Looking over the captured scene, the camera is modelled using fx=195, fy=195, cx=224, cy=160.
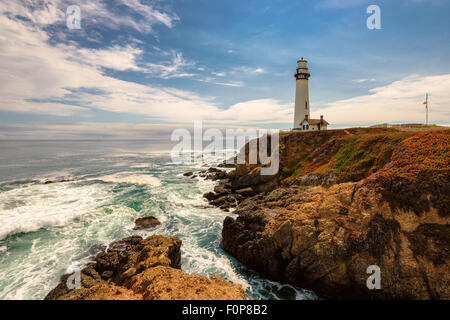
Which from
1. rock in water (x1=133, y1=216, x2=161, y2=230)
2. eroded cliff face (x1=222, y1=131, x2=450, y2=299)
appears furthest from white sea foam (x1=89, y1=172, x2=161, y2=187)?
eroded cliff face (x1=222, y1=131, x2=450, y2=299)

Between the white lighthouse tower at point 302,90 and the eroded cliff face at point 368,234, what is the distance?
25388 mm

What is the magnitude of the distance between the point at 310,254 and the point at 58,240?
21242mm

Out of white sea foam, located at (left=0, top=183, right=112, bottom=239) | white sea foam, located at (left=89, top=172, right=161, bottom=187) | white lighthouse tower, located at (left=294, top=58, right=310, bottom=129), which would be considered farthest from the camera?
white lighthouse tower, located at (left=294, top=58, right=310, bottom=129)

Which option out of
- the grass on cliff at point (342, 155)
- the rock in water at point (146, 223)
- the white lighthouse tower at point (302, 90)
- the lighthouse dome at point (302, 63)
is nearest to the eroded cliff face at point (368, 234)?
the grass on cliff at point (342, 155)

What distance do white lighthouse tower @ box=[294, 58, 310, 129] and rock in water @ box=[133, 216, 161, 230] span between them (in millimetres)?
34070

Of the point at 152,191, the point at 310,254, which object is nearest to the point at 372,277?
the point at 310,254

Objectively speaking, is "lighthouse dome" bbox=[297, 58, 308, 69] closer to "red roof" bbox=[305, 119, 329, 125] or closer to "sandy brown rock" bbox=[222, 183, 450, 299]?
"red roof" bbox=[305, 119, 329, 125]

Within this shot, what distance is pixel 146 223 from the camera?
20703 millimetres

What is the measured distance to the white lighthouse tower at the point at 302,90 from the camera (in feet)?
134

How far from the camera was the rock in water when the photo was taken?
20.2 metres

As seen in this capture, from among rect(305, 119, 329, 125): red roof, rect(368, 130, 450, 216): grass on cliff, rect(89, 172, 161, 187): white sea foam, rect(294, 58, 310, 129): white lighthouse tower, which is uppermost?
rect(294, 58, 310, 129): white lighthouse tower

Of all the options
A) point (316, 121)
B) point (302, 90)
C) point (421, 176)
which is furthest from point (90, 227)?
point (302, 90)

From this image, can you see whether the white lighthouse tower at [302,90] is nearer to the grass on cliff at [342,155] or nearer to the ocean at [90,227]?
the grass on cliff at [342,155]

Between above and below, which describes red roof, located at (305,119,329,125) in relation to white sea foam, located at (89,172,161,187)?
above
